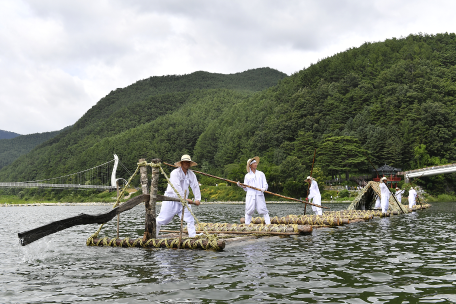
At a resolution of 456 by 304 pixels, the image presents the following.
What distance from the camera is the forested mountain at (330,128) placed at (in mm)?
95812

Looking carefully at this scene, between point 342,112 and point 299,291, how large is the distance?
12847 cm

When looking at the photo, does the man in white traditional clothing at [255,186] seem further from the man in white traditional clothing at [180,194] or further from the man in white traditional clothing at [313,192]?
the man in white traditional clothing at [313,192]

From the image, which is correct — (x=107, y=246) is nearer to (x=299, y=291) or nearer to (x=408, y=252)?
(x=299, y=291)

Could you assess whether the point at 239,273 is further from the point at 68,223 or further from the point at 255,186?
the point at 255,186

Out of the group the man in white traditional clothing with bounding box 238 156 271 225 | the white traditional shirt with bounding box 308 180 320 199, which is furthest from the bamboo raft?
the white traditional shirt with bounding box 308 180 320 199

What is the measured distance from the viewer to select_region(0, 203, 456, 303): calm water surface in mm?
6988

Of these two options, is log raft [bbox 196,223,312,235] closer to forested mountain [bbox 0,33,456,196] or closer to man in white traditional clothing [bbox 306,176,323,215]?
man in white traditional clothing [bbox 306,176,323,215]

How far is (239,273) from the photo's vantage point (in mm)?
8852

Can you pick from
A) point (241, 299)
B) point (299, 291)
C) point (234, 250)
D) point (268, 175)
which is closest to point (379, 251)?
point (234, 250)

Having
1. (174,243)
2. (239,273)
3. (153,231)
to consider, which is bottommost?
(239,273)

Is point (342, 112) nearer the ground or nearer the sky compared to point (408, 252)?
nearer the sky

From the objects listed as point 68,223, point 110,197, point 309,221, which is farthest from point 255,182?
point 110,197

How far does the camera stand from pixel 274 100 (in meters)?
164

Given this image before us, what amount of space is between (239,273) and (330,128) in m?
121
